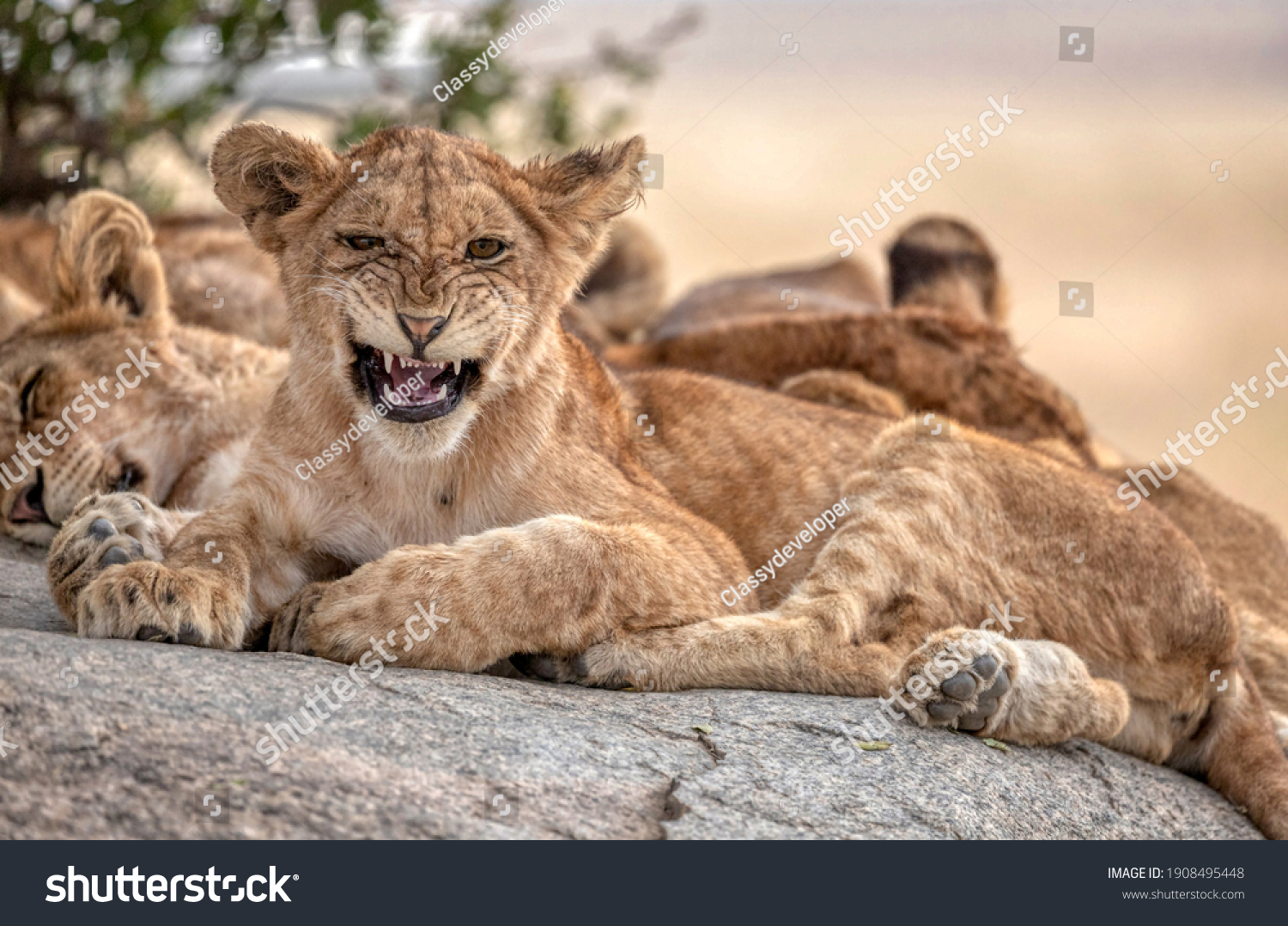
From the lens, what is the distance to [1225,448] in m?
15.4

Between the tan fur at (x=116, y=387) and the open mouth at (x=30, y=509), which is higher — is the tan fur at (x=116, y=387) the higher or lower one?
the higher one

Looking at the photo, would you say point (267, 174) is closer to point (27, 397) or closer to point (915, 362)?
point (27, 397)

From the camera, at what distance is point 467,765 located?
3.42m

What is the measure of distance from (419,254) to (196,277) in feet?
15.3

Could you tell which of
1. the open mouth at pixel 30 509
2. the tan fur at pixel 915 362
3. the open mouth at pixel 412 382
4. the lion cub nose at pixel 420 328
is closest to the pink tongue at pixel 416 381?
the open mouth at pixel 412 382

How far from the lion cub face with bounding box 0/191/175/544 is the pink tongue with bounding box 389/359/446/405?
2.13 metres

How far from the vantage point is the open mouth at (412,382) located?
4.08m

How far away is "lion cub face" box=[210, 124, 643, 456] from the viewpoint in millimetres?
3979

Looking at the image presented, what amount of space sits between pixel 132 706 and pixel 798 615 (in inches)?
85.6

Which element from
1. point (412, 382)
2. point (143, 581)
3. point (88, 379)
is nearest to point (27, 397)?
point (88, 379)

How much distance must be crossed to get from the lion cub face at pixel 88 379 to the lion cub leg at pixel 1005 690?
3.26 m

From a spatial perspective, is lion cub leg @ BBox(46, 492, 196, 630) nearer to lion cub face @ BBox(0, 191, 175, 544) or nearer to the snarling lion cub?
the snarling lion cub

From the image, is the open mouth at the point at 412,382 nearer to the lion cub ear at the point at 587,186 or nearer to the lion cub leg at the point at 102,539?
the lion cub ear at the point at 587,186

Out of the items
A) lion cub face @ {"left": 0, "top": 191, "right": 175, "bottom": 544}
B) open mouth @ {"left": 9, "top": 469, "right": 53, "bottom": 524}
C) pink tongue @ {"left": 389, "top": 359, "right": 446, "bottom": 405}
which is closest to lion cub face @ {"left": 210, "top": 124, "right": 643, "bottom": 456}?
pink tongue @ {"left": 389, "top": 359, "right": 446, "bottom": 405}
